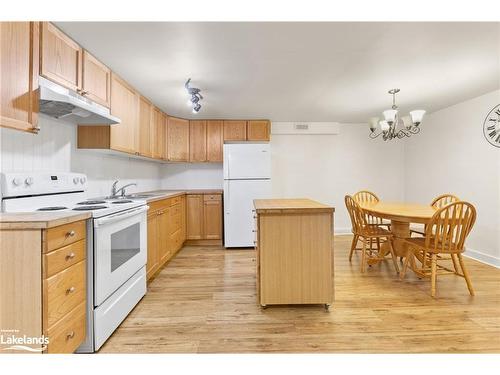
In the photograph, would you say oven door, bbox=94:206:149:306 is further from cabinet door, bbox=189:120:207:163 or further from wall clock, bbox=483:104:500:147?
wall clock, bbox=483:104:500:147

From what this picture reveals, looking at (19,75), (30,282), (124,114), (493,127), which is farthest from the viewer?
(493,127)

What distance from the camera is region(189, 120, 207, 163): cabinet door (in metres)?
4.60

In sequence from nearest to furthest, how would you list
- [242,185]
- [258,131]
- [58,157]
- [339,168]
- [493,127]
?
[58,157] → [493,127] → [242,185] → [258,131] → [339,168]

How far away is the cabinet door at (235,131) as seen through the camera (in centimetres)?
461

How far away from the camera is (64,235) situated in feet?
4.75

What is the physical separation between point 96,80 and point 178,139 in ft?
7.21

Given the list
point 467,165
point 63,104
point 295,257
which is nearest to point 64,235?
point 63,104

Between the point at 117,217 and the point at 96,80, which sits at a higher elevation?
the point at 96,80

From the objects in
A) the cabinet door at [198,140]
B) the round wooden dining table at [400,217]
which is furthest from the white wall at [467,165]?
the cabinet door at [198,140]

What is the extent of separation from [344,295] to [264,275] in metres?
0.88

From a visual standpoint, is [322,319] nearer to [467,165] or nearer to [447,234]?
[447,234]

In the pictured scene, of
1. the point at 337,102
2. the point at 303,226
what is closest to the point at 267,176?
the point at 337,102

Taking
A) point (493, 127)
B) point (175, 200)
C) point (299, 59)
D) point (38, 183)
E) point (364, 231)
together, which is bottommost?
point (364, 231)

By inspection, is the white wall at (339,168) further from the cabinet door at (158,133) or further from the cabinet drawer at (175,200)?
the cabinet door at (158,133)
